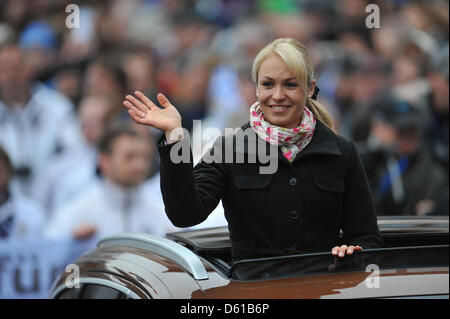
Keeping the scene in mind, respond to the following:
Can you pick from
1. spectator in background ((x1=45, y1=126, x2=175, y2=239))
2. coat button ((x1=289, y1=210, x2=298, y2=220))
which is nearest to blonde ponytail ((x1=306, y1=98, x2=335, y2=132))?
coat button ((x1=289, y1=210, x2=298, y2=220))

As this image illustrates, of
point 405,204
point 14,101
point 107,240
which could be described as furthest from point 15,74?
point 107,240

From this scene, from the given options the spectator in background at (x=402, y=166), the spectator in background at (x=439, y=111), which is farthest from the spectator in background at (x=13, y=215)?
the spectator in background at (x=439, y=111)

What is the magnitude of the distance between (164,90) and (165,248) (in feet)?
22.2

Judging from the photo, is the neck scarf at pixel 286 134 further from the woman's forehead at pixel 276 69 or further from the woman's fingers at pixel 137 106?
the woman's fingers at pixel 137 106

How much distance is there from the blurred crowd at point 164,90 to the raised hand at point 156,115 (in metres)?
3.12

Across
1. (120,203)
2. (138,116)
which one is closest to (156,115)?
(138,116)

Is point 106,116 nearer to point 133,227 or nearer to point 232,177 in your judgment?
point 133,227

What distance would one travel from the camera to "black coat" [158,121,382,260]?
3.07 meters

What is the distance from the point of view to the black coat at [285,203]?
3.07 meters

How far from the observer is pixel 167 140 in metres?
2.88

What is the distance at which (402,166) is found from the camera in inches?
277

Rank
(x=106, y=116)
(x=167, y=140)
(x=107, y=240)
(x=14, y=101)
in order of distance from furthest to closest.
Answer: (x=14, y=101) → (x=106, y=116) → (x=107, y=240) → (x=167, y=140)

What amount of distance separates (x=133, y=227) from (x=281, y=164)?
3.61 metres

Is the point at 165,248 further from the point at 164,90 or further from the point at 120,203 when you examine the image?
the point at 164,90
